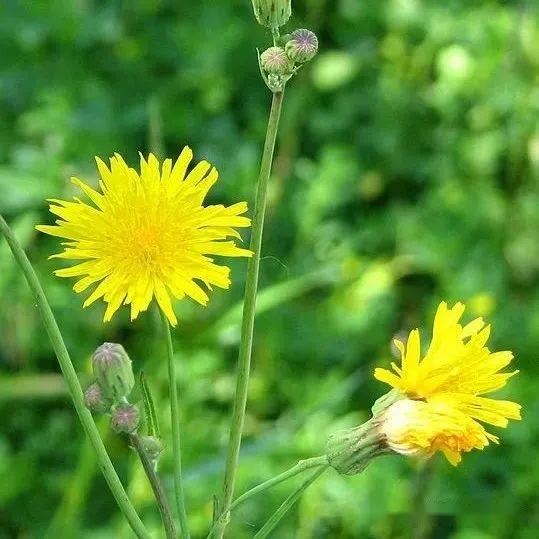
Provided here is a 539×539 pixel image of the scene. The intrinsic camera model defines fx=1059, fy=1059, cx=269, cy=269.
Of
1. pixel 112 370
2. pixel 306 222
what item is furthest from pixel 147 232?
pixel 306 222

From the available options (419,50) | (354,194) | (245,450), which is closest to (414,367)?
(245,450)

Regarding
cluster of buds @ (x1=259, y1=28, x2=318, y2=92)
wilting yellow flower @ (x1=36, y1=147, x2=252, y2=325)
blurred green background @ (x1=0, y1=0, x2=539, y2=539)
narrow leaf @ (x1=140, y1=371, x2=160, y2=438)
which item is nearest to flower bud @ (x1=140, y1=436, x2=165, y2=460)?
narrow leaf @ (x1=140, y1=371, x2=160, y2=438)

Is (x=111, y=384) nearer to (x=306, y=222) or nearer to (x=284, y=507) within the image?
(x=284, y=507)

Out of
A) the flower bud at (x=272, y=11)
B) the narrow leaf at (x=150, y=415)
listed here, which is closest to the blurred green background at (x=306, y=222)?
A: the narrow leaf at (x=150, y=415)

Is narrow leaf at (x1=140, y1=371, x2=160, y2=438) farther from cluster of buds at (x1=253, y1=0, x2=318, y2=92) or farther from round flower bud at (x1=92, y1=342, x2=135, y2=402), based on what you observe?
cluster of buds at (x1=253, y1=0, x2=318, y2=92)

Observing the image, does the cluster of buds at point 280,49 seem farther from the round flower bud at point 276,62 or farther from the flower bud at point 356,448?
the flower bud at point 356,448

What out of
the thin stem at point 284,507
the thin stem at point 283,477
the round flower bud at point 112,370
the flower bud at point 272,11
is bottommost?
the thin stem at point 284,507
